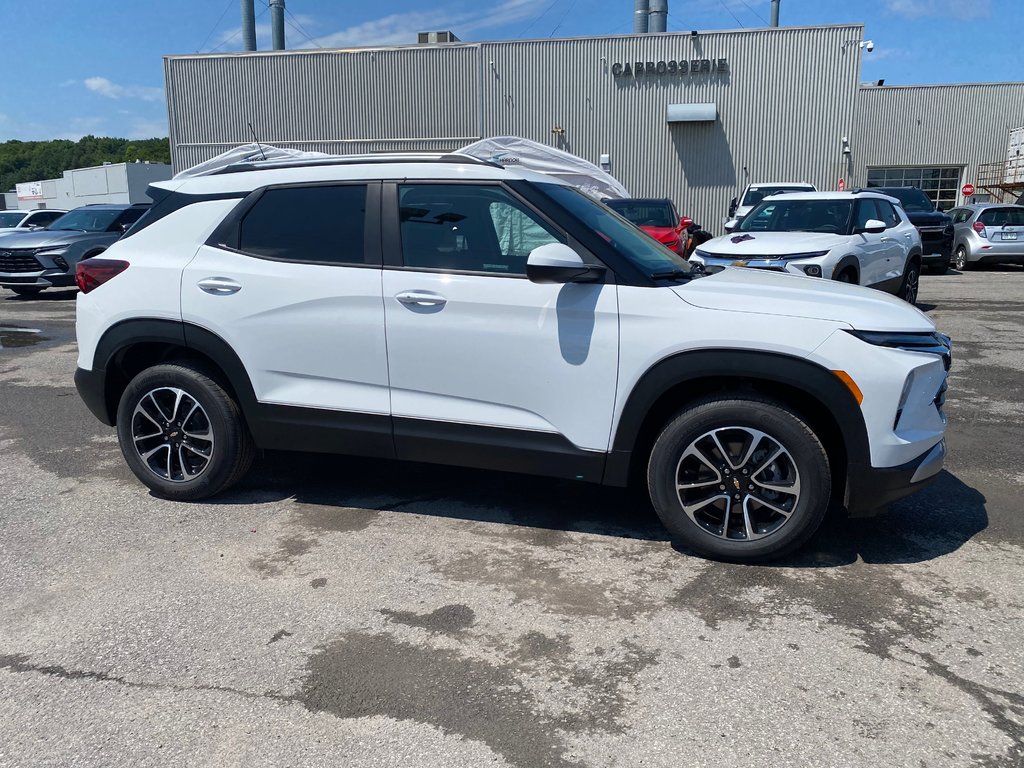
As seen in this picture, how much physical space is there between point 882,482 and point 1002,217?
712 inches

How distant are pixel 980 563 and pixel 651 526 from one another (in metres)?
1.53

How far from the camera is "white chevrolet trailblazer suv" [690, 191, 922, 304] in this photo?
28.0 ft

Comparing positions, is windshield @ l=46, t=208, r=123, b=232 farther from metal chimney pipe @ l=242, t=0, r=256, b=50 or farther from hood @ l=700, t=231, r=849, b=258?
metal chimney pipe @ l=242, t=0, r=256, b=50

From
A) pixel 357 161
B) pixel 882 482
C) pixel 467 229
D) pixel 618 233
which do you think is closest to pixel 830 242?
pixel 618 233

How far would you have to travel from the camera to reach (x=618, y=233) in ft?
13.7

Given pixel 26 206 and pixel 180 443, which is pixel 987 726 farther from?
pixel 26 206

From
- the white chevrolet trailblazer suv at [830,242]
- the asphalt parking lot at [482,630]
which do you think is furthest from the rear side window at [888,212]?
the asphalt parking lot at [482,630]

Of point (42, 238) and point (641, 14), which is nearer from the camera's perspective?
point (42, 238)

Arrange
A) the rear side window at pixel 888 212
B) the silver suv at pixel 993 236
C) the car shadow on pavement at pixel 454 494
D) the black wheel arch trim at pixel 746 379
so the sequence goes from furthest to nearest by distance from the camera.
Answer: the silver suv at pixel 993 236
the rear side window at pixel 888 212
the car shadow on pavement at pixel 454 494
the black wheel arch trim at pixel 746 379

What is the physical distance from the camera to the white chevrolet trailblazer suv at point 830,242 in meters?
8.53

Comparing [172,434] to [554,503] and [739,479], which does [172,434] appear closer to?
[554,503]

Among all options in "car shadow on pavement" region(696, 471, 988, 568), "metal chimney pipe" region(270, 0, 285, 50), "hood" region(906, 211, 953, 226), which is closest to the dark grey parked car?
"car shadow on pavement" region(696, 471, 988, 568)

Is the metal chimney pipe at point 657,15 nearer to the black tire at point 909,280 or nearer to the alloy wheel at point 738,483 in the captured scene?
the black tire at point 909,280

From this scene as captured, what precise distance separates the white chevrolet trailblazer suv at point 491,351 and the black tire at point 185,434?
1cm
